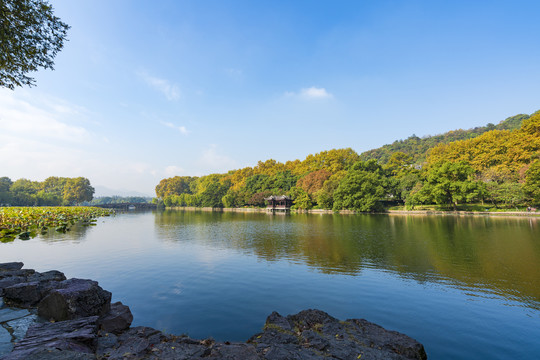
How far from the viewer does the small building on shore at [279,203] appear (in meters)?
69.4

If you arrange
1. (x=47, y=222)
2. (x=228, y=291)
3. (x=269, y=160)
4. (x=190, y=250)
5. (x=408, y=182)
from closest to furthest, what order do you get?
(x=228, y=291) < (x=190, y=250) < (x=47, y=222) < (x=408, y=182) < (x=269, y=160)

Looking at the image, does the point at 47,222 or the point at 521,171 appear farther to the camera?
the point at 521,171

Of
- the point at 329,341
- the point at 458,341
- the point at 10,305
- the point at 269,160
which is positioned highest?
the point at 269,160

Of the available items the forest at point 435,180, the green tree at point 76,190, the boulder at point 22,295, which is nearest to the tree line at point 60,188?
the green tree at point 76,190

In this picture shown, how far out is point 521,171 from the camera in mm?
40156

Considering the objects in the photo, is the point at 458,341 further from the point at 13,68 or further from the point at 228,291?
the point at 13,68

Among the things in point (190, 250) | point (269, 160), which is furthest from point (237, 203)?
point (190, 250)

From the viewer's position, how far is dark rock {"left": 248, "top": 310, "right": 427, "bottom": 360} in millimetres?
4441

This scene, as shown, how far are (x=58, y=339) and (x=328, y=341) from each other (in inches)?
182

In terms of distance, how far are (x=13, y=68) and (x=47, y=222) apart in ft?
71.1

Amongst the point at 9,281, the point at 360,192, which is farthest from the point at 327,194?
the point at 9,281

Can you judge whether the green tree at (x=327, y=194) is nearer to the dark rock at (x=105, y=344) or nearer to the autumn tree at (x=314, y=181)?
the autumn tree at (x=314, y=181)

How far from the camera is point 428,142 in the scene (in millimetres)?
119812

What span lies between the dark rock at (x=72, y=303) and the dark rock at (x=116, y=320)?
0.23 m
